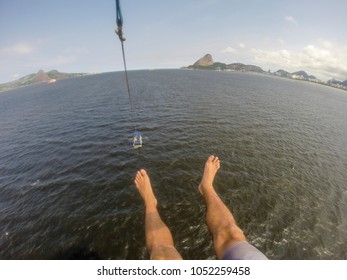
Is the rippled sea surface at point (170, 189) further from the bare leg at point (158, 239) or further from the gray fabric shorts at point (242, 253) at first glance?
the gray fabric shorts at point (242, 253)

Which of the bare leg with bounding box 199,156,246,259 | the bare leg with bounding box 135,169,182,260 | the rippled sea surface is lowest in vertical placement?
the rippled sea surface

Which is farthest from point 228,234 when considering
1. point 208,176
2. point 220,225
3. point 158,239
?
point 208,176

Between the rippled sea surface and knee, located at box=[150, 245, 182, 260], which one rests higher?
knee, located at box=[150, 245, 182, 260]

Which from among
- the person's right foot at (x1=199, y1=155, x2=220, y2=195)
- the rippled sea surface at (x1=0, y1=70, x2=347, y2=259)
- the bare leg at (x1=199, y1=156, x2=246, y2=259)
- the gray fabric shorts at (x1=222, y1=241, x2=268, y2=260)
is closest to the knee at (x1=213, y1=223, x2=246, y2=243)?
the bare leg at (x1=199, y1=156, x2=246, y2=259)

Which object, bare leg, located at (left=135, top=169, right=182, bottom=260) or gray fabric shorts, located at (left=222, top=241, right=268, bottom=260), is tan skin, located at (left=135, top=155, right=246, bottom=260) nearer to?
bare leg, located at (left=135, top=169, right=182, bottom=260)

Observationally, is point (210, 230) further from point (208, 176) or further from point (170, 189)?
point (170, 189)

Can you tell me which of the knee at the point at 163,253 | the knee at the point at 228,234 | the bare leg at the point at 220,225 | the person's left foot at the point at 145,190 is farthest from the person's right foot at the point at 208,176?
the knee at the point at 163,253

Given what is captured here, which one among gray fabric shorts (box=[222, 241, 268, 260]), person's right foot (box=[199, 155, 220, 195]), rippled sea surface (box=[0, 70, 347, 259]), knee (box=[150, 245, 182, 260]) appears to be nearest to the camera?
gray fabric shorts (box=[222, 241, 268, 260])

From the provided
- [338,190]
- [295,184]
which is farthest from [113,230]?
[338,190]
